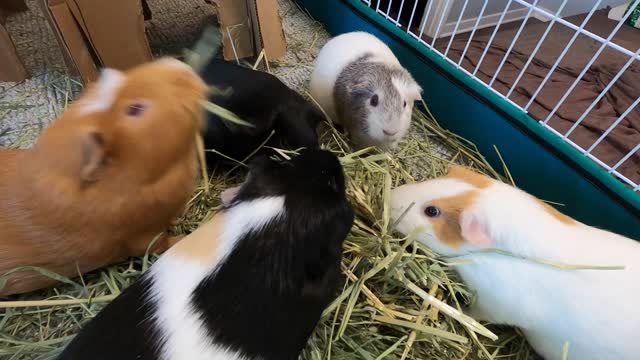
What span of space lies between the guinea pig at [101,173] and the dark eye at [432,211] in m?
0.70

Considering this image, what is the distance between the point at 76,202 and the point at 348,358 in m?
0.76

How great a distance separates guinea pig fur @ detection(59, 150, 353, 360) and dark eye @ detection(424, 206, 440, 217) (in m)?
0.37

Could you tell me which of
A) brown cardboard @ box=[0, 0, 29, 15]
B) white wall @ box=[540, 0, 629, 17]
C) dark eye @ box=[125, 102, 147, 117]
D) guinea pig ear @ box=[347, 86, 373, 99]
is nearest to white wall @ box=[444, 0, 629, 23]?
white wall @ box=[540, 0, 629, 17]

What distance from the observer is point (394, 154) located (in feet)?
5.46

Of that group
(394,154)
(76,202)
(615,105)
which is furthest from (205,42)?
(615,105)

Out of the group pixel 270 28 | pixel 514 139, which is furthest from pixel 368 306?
pixel 270 28

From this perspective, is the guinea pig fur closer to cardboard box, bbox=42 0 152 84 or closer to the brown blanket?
cardboard box, bbox=42 0 152 84

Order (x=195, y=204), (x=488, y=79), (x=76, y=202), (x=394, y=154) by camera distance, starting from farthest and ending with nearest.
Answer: (x=488, y=79), (x=394, y=154), (x=195, y=204), (x=76, y=202)

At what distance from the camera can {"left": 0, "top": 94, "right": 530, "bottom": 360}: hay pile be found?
1.03m

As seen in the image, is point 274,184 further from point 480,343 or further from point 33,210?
point 480,343

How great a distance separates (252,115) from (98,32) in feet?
2.17

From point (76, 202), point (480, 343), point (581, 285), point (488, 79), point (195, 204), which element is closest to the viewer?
point (76, 202)

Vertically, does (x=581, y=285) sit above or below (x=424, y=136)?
above

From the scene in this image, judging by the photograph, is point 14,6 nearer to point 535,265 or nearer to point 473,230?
point 473,230
